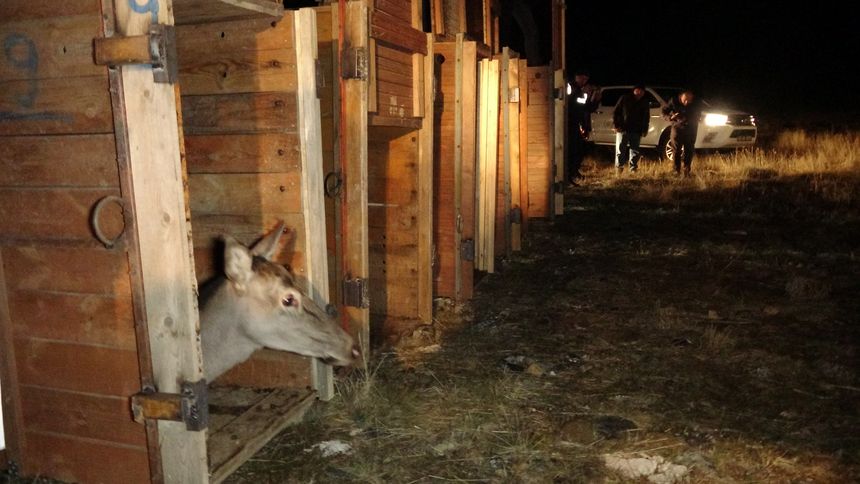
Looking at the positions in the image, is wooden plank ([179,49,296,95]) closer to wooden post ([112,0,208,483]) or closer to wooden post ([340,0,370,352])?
wooden post ([340,0,370,352])

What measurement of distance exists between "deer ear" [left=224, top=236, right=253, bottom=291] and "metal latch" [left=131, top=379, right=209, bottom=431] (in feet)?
2.99

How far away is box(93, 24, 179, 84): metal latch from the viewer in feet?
10.1

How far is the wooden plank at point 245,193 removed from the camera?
14.9 ft

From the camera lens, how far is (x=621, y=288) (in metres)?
8.02

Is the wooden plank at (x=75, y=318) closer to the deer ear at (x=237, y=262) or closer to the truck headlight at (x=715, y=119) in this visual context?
the deer ear at (x=237, y=262)

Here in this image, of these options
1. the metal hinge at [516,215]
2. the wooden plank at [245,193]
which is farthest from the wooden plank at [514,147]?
the wooden plank at [245,193]

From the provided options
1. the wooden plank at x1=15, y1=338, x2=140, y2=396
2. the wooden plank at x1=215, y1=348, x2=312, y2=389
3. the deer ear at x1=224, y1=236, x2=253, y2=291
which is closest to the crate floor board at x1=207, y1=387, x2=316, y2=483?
the wooden plank at x1=215, y1=348, x2=312, y2=389

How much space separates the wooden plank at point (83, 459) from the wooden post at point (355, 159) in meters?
2.05

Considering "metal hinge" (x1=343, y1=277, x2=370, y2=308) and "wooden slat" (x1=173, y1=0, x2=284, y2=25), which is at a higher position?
"wooden slat" (x1=173, y1=0, x2=284, y2=25)

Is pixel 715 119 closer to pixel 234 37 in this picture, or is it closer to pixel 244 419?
pixel 234 37

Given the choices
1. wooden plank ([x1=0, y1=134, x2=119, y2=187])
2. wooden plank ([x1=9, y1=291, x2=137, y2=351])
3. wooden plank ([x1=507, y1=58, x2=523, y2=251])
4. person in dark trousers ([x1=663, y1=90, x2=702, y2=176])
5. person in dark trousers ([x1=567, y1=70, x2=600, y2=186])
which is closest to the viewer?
wooden plank ([x1=0, y1=134, x2=119, y2=187])

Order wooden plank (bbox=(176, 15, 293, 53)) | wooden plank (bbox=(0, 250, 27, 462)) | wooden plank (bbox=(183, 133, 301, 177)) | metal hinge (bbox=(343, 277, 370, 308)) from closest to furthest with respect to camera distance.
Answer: wooden plank (bbox=(0, 250, 27, 462)) → wooden plank (bbox=(176, 15, 293, 53)) → wooden plank (bbox=(183, 133, 301, 177)) → metal hinge (bbox=(343, 277, 370, 308))

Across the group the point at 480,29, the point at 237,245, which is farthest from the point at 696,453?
the point at 480,29

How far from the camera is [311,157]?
450cm
